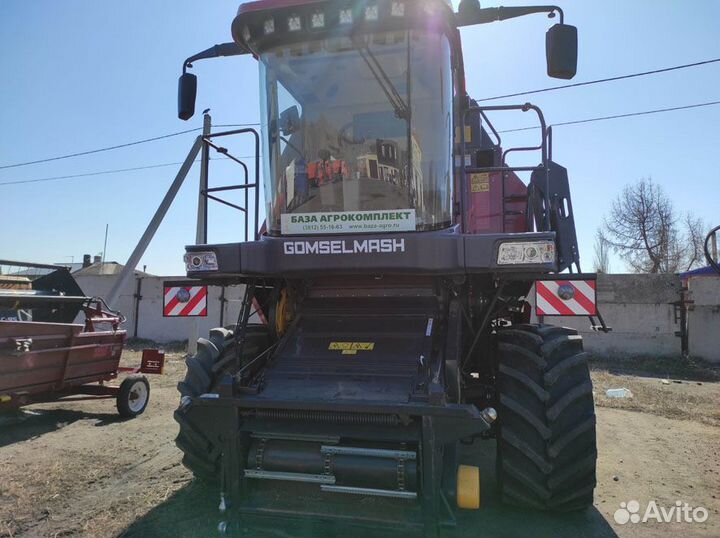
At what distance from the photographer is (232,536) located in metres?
3.09

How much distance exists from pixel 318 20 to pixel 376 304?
6.41 feet

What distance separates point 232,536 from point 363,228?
1979 mm

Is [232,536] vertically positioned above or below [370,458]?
below

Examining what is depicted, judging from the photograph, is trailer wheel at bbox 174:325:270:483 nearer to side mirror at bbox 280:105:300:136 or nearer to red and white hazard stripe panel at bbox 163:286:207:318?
red and white hazard stripe panel at bbox 163:286:207:318

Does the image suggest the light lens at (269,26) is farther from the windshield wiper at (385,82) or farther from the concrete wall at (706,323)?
the concrete wall at (706,323)

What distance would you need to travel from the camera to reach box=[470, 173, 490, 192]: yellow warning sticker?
560 cm

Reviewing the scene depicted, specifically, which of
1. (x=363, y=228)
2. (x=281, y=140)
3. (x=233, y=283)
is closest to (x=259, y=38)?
(x=281, y=140)

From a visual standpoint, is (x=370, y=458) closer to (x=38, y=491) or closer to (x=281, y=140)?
(x=281, y=140)

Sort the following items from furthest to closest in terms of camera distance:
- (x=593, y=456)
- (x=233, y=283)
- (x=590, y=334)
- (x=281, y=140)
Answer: (x=590, y=334) < (x=233, y=283) < (x=281, y=140) < (x=593, y=456)

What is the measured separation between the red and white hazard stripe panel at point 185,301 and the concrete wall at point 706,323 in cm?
1140

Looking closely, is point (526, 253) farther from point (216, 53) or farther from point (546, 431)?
point (216, 53)

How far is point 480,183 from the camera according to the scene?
5668 mm

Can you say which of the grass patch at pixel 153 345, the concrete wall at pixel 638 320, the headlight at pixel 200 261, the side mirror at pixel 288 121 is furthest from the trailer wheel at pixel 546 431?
the grass patch at pixel 153 345

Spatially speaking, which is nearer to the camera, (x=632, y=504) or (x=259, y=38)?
(x=259, y=38)
